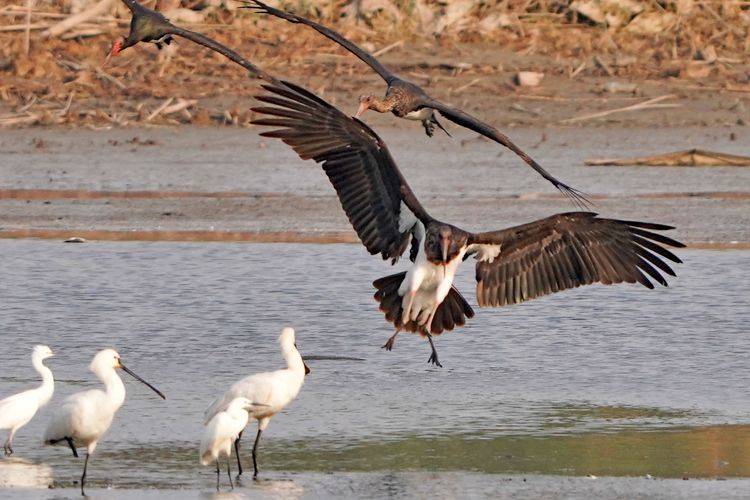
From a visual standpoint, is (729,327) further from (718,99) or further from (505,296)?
(718,99)

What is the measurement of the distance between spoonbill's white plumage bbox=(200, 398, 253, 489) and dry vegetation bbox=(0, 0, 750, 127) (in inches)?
457

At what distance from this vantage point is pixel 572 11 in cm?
2086

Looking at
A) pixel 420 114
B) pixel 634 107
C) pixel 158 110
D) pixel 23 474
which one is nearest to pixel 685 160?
pixel 634 107

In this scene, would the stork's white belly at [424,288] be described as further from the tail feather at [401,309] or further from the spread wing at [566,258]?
the spread wing at [566,258]

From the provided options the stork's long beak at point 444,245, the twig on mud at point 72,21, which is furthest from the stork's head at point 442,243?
the twig on mud at point 72,21

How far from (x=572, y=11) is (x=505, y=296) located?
12.0 metres

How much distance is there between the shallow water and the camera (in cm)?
727

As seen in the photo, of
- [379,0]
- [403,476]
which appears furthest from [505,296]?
[379,0]

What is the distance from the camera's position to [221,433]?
6.79m

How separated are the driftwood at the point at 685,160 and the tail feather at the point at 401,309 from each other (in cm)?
753

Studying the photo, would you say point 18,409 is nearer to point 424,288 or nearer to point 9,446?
point 9,446

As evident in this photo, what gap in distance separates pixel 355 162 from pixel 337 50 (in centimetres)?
1123

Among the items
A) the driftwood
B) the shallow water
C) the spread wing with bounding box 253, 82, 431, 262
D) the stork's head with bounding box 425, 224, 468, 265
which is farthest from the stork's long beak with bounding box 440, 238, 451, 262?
the driftwood

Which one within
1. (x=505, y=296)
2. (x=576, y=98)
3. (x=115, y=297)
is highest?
(x=576, y=98)
